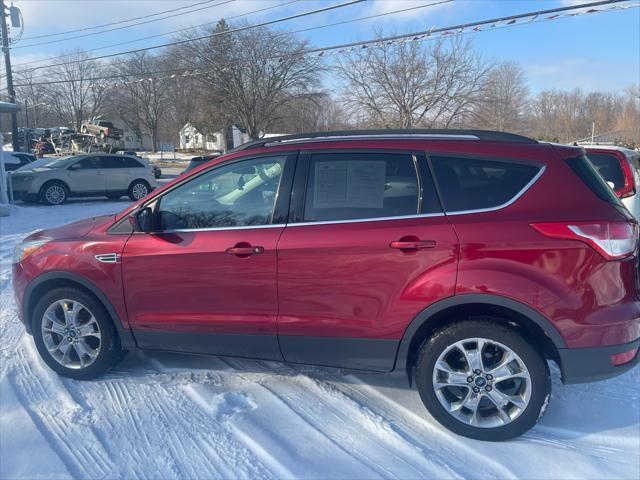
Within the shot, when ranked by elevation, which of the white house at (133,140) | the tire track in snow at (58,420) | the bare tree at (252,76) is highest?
the bare tree at (252,76)

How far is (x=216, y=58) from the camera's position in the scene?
33156mm

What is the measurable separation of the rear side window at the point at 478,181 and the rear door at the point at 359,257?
4.0 inches

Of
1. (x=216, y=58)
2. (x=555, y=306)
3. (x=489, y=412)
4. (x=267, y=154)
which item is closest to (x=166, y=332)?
(x=267, y=154)

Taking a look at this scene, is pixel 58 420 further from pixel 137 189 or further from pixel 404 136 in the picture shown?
pixel 137 189

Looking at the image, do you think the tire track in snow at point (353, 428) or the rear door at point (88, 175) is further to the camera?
the rear door at point (88, 175)

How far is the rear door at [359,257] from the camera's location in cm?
305

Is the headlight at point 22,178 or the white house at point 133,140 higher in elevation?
the white house at point 133,140

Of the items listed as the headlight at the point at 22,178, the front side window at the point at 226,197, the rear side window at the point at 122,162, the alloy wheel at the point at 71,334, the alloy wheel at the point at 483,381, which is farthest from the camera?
the rear side window at the point at 122,162

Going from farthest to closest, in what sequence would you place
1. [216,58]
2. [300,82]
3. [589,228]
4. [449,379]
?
[300,82] < [216,58] < [449,379] < [589,228]

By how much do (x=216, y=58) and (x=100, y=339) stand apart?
32494mm

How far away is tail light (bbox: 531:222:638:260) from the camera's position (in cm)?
285

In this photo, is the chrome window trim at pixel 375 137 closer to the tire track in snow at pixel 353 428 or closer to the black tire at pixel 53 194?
the tire track in snow at pixel 353 428

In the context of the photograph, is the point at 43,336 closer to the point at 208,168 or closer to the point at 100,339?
the point at 100,339

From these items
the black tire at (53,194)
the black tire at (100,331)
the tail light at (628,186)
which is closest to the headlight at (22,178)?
the black tire at (53,194)
